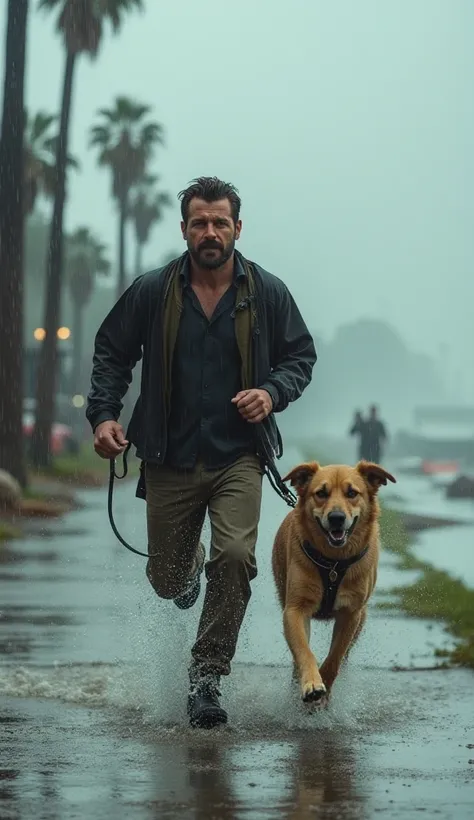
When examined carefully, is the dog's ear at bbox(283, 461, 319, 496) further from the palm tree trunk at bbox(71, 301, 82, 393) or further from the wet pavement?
the palm tree trunk at bbox(71, 301, 82, 393)

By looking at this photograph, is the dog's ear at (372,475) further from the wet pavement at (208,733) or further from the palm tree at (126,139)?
the palm tree at (126,139)

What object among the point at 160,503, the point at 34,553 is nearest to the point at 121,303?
the point at 160,503

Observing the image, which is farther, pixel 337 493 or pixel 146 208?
pixel 146 208

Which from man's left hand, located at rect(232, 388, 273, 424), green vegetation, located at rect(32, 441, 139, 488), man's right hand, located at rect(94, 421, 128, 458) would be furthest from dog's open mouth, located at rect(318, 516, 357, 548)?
green vegetation, located at rect(32, 441, 139, 488)

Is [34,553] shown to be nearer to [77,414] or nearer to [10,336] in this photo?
[10,336]

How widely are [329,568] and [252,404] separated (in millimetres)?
723

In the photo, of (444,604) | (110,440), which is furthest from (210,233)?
(444,604)

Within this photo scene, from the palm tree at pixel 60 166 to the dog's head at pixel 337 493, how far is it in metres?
26.3

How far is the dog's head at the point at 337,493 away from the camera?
682 cm

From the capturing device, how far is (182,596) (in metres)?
7.52

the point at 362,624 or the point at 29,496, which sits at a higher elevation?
the point at 362,624

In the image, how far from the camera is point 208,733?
22.0ft

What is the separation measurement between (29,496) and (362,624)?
1713cm

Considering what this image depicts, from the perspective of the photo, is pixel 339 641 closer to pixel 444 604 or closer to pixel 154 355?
pixel 154 355
